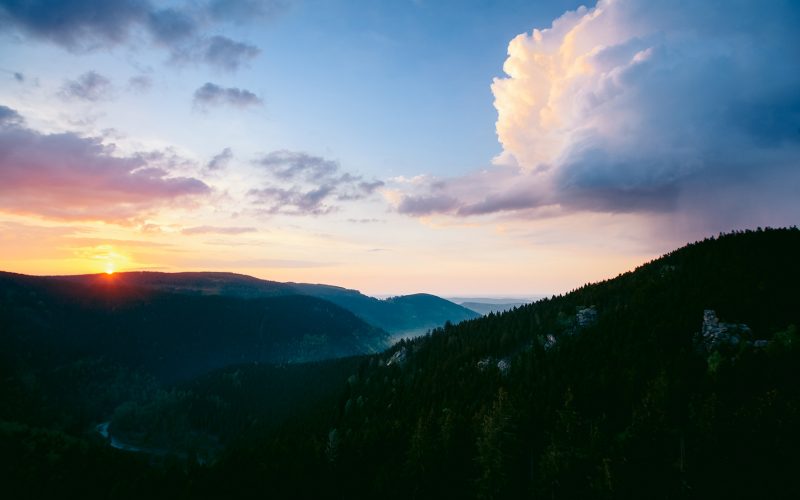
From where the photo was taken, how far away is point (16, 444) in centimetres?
14675

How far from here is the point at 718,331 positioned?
11312 cm

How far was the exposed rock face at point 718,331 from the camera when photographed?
109 meters

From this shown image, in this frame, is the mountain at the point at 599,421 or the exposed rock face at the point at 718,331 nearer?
the mountain at the point at 599,421

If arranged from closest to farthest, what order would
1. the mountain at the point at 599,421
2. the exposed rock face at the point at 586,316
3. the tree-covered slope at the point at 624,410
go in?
the tree-covered slope at the point at 624,410
the mountain at the point at 599,421
the exposed rock face at the point at 586,316

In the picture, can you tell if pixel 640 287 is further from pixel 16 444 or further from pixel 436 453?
pixel 16 444

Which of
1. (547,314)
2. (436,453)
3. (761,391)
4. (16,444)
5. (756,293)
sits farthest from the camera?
(547,314)

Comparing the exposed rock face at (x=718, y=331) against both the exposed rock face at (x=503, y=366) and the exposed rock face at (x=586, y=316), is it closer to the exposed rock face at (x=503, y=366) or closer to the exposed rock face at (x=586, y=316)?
the exposed rock face at (x=586, y=316)

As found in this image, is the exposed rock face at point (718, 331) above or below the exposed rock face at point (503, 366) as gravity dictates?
above

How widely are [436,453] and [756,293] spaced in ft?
331

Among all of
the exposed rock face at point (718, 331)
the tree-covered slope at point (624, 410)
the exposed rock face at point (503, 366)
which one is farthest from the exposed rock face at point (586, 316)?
the exposed rock face at point (718, 331)

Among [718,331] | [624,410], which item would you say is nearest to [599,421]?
[624,410]

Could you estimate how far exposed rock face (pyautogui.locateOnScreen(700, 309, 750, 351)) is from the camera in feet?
357

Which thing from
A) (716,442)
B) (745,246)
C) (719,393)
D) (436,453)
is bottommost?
(436,453)

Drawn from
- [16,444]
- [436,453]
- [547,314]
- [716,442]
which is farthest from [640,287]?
[16,444]
